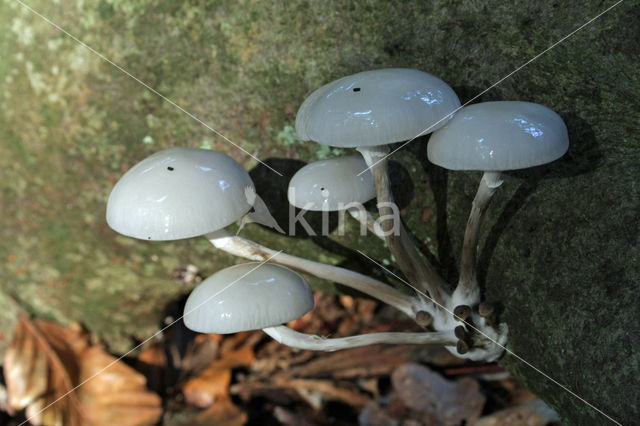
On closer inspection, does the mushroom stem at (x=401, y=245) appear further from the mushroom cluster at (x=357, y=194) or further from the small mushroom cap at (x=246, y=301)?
the small mushroom cap at (x=246, y=301)

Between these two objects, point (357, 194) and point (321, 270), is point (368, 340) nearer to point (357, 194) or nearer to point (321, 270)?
point (321, 270)

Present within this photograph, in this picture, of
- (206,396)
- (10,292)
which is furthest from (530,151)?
(10,292)

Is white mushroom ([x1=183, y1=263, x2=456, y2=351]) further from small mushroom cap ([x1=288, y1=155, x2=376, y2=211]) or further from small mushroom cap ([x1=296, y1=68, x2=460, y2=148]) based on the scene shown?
small mushroom cap ([x1=296, y1=68, x2=460, y2=148])

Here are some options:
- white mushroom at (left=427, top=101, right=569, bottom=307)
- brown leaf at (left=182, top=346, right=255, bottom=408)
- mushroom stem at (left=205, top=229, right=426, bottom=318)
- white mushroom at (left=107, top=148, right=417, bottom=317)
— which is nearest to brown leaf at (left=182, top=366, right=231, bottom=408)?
brown leaf at (left=182, top=346, right=255, bottom=408)

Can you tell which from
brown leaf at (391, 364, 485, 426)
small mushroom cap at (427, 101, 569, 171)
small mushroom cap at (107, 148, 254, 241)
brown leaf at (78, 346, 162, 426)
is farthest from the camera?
brown leaf at (78, 346, 162, 426)

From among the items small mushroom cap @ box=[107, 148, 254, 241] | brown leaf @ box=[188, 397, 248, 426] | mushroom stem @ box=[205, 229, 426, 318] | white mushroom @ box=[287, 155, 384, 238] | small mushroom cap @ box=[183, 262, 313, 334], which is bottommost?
brown leaf @ box=[188, 397, 248, 426]

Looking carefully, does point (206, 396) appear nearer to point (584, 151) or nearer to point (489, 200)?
point (489, 200)

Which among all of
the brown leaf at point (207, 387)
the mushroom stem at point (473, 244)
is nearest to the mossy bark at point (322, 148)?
the mushroom stem at point (473, 244)
